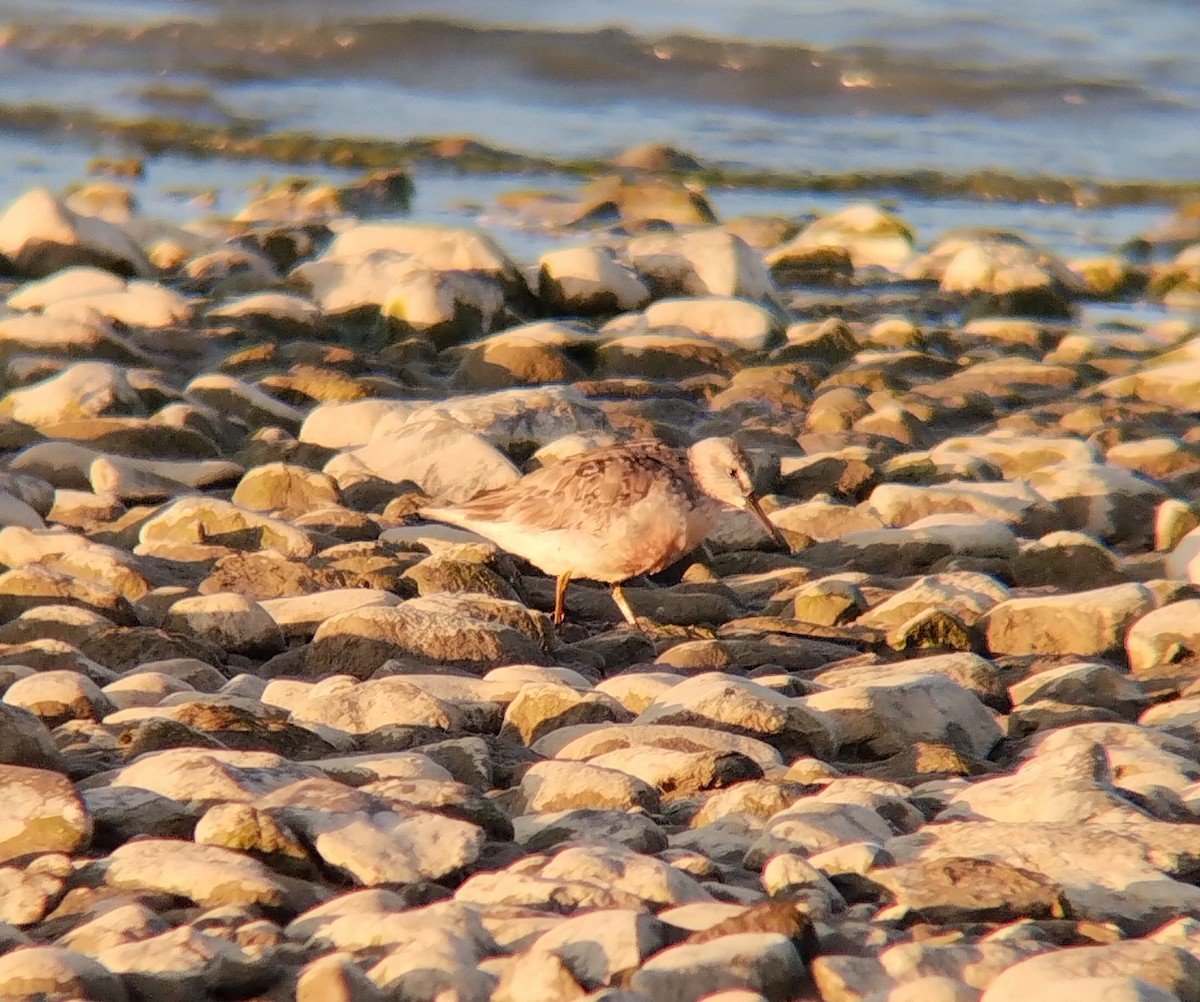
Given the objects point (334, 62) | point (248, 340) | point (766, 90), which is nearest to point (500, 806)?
point (248, 340)

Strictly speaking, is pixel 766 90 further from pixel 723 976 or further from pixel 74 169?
pixel 723 976

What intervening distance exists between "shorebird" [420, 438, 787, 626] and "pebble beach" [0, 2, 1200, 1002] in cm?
14

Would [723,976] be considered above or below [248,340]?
above

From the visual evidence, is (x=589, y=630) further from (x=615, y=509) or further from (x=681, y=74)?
(x=681, y=74)

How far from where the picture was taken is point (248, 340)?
10.5 m

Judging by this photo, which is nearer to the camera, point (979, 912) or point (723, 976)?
point (723, 976)

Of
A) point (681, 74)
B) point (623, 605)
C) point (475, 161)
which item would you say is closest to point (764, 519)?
point (623, 605)

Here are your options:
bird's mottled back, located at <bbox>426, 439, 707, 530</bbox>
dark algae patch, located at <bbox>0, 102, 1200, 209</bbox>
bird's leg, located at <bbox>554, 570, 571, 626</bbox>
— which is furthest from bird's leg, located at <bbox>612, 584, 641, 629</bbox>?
dark algae patch, located at <bbox>0, 102, 1200, 209</bbox>

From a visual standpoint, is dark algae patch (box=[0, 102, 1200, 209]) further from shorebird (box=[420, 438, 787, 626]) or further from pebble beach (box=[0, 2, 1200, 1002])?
shorebird (box=[420, 438, 787, 626])

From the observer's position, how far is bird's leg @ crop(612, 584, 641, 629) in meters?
6.64

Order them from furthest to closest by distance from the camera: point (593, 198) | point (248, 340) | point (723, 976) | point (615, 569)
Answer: point (593, 198)
point (248, 340)
point (615, 569)
point (723, 976)

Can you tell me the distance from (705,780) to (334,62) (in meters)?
18.6

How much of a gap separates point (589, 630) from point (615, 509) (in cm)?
45

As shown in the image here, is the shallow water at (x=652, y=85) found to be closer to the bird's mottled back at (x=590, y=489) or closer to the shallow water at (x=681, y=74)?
the shallow water at (x=681, y=74)
